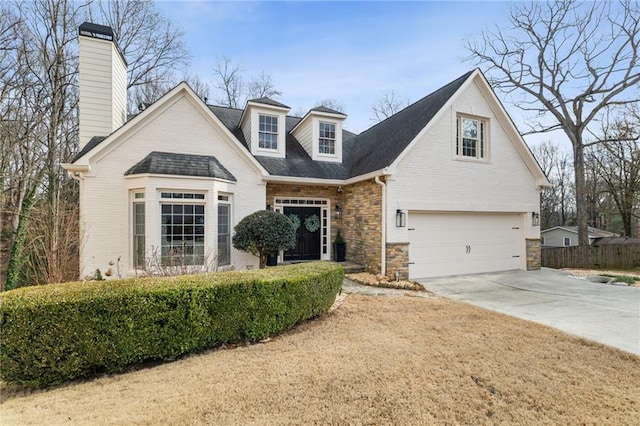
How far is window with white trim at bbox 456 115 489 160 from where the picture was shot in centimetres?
1067

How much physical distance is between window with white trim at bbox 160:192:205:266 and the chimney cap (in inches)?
218

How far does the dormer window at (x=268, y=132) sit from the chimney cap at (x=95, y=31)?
5.09 m

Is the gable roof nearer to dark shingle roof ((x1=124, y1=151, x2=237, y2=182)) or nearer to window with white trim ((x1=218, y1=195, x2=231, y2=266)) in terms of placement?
dark shingle roof ((x1=124, y1=151, x2=237, y2=182))

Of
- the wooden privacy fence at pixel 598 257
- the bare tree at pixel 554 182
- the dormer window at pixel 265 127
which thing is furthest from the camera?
the bare tree at pixel 554 182

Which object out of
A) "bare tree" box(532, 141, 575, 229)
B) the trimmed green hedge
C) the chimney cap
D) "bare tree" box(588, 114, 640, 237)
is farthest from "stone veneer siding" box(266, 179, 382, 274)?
"bare tree" box(532, 141, 575, 229)

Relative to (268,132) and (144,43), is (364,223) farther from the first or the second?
(144,43)

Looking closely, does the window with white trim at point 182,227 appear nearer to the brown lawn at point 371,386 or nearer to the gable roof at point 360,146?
the gable roof at point 360,146

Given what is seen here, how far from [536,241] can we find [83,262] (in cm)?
1499

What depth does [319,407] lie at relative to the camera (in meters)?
3.05

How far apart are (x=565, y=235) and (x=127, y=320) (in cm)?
3412

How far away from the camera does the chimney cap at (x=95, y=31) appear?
910 centimetres

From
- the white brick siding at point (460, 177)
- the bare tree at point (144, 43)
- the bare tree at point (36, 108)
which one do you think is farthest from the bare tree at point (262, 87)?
the white brick siding at point (460, 177)

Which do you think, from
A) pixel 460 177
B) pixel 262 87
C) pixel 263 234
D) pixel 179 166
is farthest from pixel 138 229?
pixel 262 87

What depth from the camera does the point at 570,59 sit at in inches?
690
